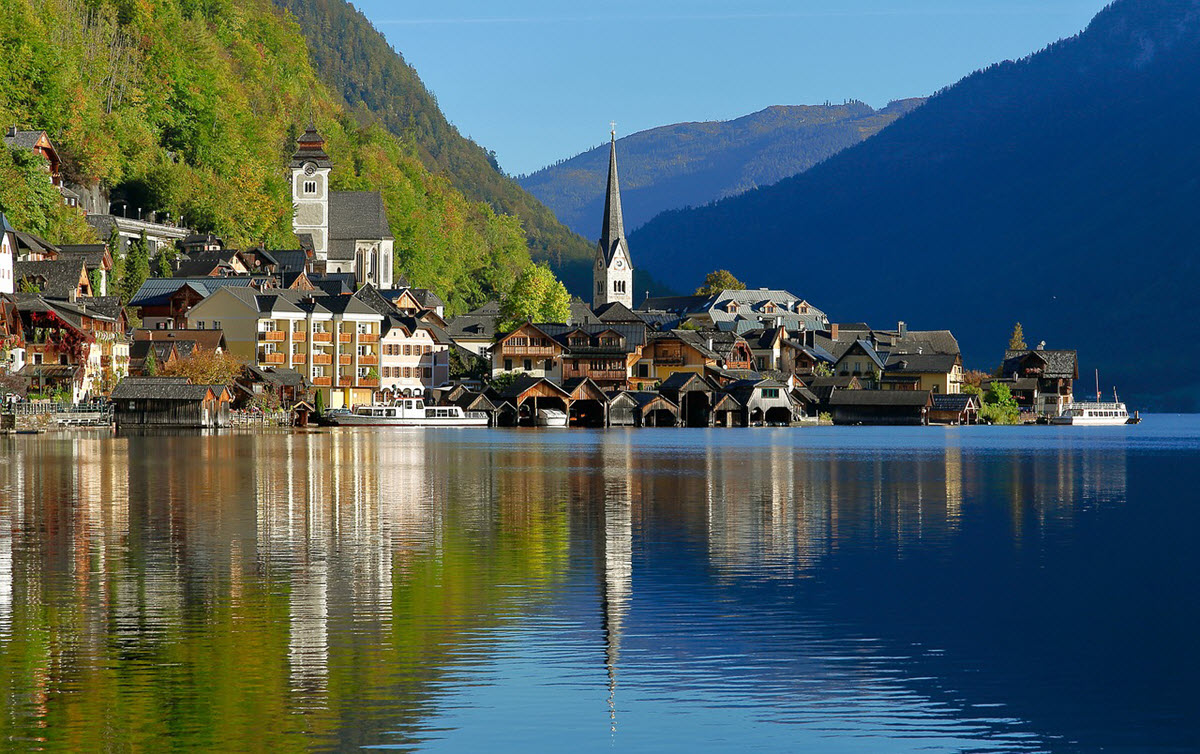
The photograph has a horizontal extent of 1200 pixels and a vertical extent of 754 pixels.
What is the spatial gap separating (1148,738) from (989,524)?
20.6m

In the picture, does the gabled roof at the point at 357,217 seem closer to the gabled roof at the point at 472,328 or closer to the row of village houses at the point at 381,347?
the row of village houses at the point at 381,347

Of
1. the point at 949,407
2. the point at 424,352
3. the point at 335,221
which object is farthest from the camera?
the point at 335,221

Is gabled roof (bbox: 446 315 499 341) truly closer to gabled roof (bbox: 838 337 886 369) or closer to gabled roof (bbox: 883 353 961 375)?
gabled roof (bbox: 838 337 886 369)

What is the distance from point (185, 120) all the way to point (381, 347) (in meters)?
34.4

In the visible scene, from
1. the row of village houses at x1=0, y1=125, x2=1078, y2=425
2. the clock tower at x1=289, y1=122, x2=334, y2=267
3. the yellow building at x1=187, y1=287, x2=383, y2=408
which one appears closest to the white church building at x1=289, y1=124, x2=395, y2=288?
the clock tower at x1=289, y1=122, x2=334, y2=267

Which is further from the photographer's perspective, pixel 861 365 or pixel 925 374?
pixel 861 365

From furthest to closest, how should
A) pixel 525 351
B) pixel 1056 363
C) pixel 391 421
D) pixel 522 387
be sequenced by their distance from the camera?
pixel 1056 363 < pixel 525 351 < pixel 522 387 < pixel 391 421

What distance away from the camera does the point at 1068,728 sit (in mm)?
14867

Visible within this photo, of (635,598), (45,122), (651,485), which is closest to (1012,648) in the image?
(635,598)

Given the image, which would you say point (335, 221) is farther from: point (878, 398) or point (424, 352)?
point (878, 398)

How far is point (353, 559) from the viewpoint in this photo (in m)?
26.2

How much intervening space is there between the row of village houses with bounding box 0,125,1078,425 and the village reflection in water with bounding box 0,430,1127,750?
34686 mm

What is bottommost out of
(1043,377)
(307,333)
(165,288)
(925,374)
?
(1043,377)

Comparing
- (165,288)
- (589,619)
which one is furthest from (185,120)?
(589,619)
